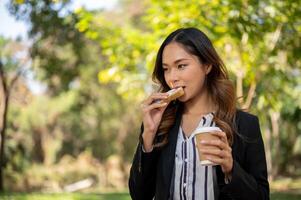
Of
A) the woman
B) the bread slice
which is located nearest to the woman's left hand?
the woman

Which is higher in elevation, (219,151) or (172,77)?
(172,77)

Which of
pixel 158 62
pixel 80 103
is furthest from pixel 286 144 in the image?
pixel 158 62

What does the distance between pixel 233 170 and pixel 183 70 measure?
48cm

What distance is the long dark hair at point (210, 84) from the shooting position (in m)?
2.07

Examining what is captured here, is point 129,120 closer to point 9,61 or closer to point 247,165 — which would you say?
point 9,61

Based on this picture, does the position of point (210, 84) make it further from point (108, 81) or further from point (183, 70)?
point (108, 81)

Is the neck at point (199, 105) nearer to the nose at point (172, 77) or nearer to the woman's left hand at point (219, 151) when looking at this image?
the nose at point (172, 77)

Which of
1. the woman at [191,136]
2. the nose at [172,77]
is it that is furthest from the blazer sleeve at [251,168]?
the nose at [172,77]

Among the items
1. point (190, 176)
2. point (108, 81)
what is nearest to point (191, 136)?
point (190, 176)

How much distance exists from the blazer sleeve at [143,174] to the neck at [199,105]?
0.26 m

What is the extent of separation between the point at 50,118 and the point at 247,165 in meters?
27.4

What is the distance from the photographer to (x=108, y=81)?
805 cm

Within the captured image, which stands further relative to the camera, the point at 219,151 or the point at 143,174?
the point at 143,174

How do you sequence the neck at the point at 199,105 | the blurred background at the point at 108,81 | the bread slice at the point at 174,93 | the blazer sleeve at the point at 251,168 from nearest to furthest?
the blazer sleeve at the point at 251,168 < the bread slice at the point at 174,93 < the neck at the point at 199,105 < the blurred background at the point at 108,81
